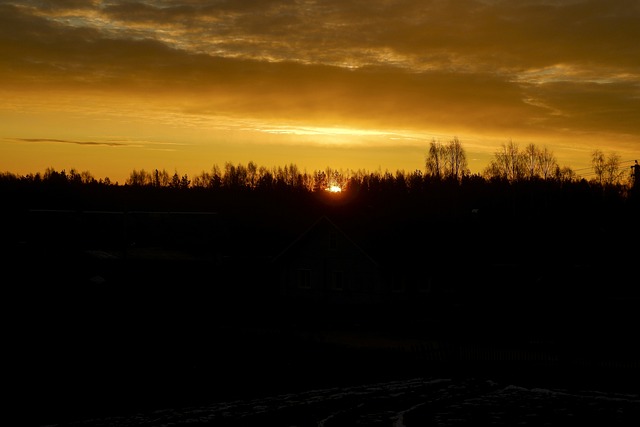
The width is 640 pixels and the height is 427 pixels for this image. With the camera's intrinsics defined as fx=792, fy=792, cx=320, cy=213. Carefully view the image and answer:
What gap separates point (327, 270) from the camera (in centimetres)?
5591

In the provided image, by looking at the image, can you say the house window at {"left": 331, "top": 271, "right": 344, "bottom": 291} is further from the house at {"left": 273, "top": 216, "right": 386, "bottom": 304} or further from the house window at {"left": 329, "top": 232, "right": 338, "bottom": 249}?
the house window at {"left": 329, "top": 232, "right": 338, "bottom": 249}

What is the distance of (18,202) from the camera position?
317 feet

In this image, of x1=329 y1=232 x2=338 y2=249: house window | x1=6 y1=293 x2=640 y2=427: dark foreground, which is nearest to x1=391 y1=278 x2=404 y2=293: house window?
x1=329 y1=232 x2=338 y2=249: house window

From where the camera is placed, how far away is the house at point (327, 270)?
2085 inches

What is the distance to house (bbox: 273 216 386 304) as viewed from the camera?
5297 cm

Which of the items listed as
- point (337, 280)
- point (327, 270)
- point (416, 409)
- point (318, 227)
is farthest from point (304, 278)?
point (416, 409)

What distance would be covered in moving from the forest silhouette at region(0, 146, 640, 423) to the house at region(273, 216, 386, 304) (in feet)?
1.64

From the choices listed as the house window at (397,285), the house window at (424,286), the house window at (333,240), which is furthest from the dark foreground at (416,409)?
the house window at (333,240)

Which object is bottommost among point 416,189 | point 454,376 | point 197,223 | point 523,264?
point 454,376

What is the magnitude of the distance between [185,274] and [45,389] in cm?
2855

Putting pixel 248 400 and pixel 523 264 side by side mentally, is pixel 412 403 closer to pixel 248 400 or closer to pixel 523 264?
pixel 248 400

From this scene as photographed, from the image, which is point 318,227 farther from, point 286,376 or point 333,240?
point 286,376

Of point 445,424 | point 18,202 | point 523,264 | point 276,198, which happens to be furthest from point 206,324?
point 276,198

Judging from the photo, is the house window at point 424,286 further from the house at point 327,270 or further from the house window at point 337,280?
the house window at point 337,280
